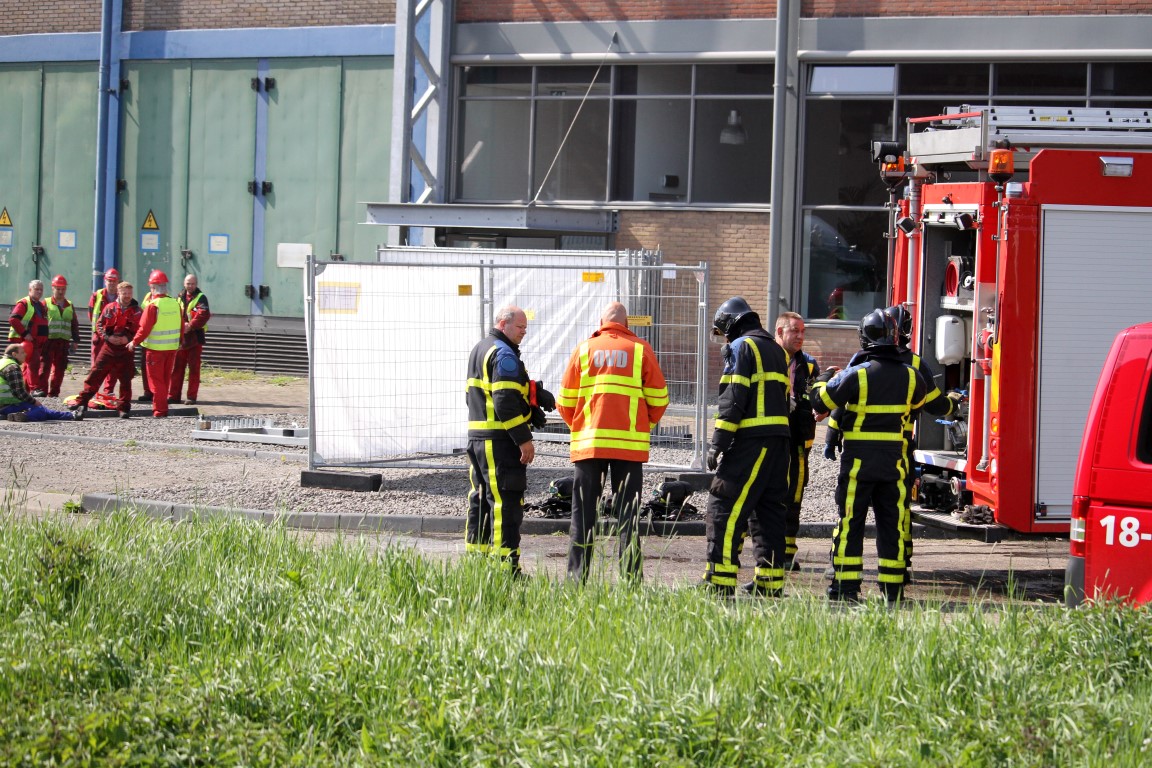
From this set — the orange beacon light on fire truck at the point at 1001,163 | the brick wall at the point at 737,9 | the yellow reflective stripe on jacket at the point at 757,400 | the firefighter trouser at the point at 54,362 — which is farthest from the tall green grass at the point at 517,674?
the brick wall at the point at 737,9

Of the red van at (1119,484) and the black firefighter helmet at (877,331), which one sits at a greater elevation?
the black firefighter helmet at (877,331)

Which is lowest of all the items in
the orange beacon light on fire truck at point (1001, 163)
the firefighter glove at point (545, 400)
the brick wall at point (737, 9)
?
the firefighter glove at point (545, 400)

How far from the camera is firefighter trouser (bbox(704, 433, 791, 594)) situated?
27.9 ft

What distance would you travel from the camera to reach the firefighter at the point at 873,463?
852 centimetres

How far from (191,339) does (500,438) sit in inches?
472

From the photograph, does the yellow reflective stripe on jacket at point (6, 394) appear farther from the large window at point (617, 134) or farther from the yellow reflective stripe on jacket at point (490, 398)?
the yellow reflective stripe on jacket at point (490, 398)

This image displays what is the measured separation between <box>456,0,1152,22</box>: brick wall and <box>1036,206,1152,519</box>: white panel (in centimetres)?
1271

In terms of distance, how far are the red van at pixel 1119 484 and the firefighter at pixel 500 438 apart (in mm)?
3340

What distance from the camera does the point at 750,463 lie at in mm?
8531

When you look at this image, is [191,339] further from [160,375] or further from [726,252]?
[726,252]

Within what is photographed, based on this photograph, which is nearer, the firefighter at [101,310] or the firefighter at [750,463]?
the firefighter at [750,463]

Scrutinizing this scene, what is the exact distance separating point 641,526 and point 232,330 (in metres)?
16.7

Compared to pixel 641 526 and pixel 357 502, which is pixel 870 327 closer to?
pixel 641 526

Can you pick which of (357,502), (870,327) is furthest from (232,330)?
(870,327)
